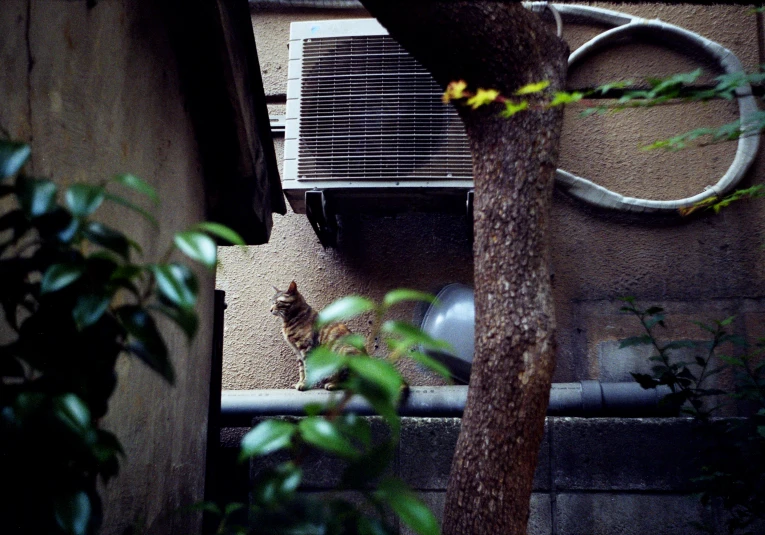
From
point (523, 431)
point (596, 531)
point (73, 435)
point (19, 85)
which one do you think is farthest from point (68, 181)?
point (596, 531)

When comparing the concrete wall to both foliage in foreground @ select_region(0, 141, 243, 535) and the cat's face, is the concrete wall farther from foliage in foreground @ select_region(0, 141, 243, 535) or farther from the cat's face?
the cat's face

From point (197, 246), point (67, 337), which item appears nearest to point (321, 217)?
point (67, 337)

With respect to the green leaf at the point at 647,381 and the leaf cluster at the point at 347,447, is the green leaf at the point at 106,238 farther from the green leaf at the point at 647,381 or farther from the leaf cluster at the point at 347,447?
the green leaf at the point at 647,381

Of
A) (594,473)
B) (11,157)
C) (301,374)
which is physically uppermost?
(301,374)

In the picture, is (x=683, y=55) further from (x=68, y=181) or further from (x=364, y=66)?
(x=68, y=181)

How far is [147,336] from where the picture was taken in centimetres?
91

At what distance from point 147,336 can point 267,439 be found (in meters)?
0.22

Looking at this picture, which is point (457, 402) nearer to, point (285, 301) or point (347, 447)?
point (285, 301)

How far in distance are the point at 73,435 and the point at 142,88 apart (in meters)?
1.79

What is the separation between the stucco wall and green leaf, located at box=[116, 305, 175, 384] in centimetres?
371

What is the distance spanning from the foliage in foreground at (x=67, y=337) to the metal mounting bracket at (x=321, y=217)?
328 cm

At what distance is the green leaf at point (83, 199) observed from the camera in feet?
2.88

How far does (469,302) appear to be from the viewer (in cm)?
432

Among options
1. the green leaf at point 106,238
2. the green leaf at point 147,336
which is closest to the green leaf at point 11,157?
the green leaf at point 106,238
